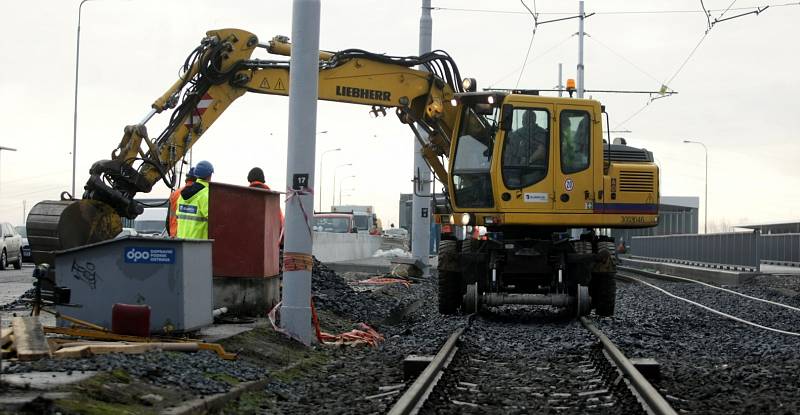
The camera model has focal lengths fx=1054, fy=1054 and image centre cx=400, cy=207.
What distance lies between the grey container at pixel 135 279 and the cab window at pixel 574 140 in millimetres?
8024

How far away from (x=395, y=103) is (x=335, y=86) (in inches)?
45.9

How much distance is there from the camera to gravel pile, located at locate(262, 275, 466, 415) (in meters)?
8.17

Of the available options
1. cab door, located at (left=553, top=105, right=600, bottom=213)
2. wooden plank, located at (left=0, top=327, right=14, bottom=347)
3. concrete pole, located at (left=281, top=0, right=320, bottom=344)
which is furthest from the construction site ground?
cab door, located at (left=553, top=105, right=600, bottom=213)

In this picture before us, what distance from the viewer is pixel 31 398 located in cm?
629

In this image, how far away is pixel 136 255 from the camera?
10.1 m

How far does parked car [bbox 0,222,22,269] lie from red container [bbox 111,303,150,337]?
24318 mm

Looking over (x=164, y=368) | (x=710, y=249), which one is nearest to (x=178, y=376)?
(x=164, y=368)

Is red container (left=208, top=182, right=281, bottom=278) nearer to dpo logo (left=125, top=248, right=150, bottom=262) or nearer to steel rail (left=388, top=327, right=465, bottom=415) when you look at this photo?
dpo logo (left=125, top=248, right=150, bottom=262)

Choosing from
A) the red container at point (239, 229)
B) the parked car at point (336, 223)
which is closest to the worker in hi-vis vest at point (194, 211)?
the red container at point (239, 229)

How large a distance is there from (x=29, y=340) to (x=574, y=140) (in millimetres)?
10264

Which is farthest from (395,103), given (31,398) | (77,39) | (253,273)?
(77,39)

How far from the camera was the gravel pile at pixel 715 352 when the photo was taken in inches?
320

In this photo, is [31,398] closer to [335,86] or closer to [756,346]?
[756,346]

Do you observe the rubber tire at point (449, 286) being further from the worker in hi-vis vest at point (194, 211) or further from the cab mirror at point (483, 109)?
the worker in hi-vis vest at point (194, 211)
